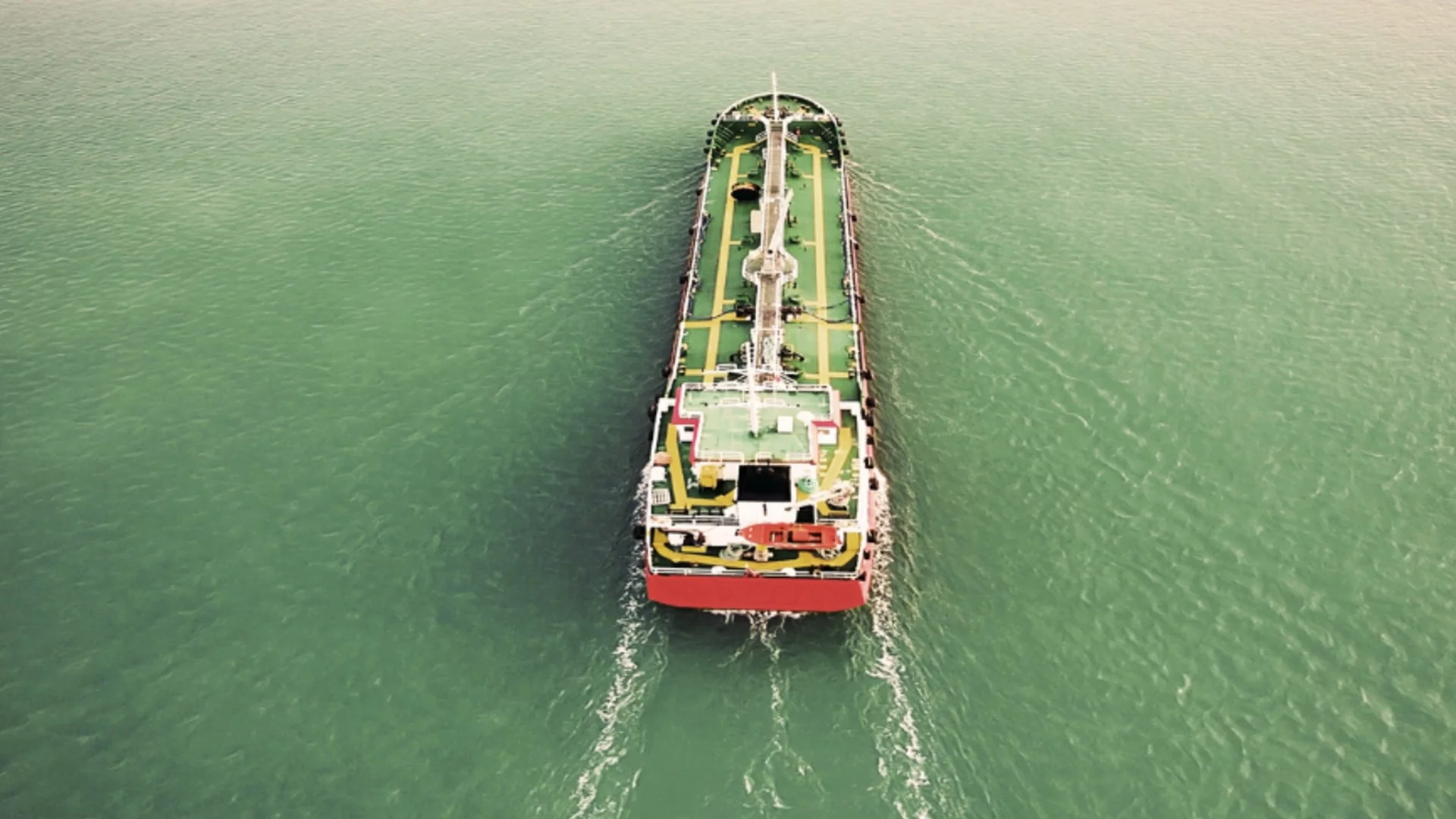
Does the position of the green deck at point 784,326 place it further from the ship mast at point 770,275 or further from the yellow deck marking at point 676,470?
the ship mast at point 770,275

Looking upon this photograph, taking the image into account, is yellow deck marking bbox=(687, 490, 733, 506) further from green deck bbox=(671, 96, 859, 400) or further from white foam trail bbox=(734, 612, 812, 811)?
green deck bbox=(671, 96, 859, 400)

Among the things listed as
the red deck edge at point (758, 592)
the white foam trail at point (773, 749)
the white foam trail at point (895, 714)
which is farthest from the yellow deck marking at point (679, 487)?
the white foam trail at point (895, 714)

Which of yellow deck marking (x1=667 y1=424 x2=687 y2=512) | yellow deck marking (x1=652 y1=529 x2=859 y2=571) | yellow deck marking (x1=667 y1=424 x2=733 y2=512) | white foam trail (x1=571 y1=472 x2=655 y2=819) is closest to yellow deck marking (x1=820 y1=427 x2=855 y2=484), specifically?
yellow deck marking (x1=652 y1=529 x2=859 y2=571)

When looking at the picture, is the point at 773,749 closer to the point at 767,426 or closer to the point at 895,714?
the point at 895,714

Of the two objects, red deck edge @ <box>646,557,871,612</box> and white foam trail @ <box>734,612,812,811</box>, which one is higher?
red deck edge @ <box>646,557,871,612</box>

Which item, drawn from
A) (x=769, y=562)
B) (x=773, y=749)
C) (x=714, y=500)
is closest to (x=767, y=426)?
(x=714, y=500)

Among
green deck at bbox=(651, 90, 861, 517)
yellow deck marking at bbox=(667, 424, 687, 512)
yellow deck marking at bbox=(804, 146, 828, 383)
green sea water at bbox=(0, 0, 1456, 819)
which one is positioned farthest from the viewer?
yellow deck marking at bbox=(804, 146, 828, 383)
